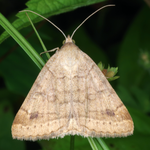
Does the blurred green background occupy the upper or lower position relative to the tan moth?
upper

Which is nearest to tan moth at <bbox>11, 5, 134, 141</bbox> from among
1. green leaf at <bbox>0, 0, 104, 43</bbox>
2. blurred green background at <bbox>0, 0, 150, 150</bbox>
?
green leaf at <bbox>0, 0, 104, 43</bbox>

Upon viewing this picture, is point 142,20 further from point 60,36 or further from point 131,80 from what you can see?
point 60,36

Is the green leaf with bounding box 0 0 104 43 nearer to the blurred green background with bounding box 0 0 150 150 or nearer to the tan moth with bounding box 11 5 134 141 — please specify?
the tan moth with bounding box 11 5 134 141

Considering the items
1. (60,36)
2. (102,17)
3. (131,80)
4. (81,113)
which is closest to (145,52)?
(131,80)

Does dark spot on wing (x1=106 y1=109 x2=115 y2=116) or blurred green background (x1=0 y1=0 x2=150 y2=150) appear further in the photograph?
blurred green background (x1=0 y1=0 x2=150 y2=150)

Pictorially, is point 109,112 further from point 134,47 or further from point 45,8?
point 134,47

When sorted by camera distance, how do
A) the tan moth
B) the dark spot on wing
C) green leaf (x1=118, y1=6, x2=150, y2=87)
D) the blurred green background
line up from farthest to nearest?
green leaf (x1=118, y1=6, x2=150, y2=87)
the blurred green background
the dark spot on wing
the tan moth

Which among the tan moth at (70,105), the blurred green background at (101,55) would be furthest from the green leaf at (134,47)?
the tan moth at (70,105)
